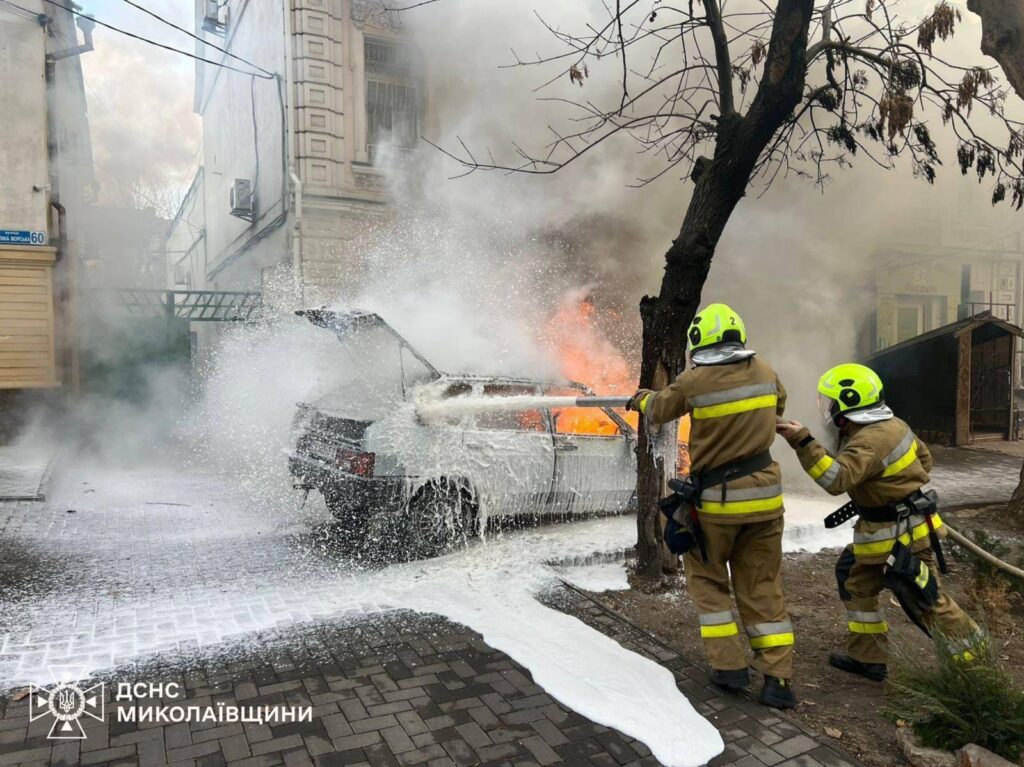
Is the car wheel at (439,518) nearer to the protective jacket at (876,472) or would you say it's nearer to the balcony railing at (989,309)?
the protective jacket at (876,472)

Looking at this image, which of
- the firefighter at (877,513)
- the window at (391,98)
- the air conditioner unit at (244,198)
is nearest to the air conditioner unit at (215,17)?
the air conditioner unit at (244,198)

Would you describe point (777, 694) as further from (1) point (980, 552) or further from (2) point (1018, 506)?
(2) point (1018, 506)

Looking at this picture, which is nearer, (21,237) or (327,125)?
(21,237)

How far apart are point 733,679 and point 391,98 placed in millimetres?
11906

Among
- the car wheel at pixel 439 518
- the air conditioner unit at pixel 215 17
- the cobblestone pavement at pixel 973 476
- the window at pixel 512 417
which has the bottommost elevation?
the cobblestone pavement at pixel 973 476

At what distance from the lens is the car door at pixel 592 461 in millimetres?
6371

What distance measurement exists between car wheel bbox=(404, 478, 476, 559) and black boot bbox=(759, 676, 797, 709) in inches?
114

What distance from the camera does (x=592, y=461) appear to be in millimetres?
6535

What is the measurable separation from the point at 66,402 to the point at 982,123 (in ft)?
58.8

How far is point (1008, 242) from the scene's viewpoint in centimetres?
1912

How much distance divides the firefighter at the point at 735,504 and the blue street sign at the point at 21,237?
11.5 metres

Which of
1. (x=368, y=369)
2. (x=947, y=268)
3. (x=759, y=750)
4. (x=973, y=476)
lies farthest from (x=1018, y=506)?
(x=947, y=268)

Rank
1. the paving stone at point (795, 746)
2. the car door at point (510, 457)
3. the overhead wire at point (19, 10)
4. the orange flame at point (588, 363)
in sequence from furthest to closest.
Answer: the overhead wire at point (19, 10) → the orange flame at point (588, 363) → the car door at point (510, 457) → the paving stone at point (795, 746)

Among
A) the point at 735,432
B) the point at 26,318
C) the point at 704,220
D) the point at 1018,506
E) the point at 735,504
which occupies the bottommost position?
the point at 1018,506
